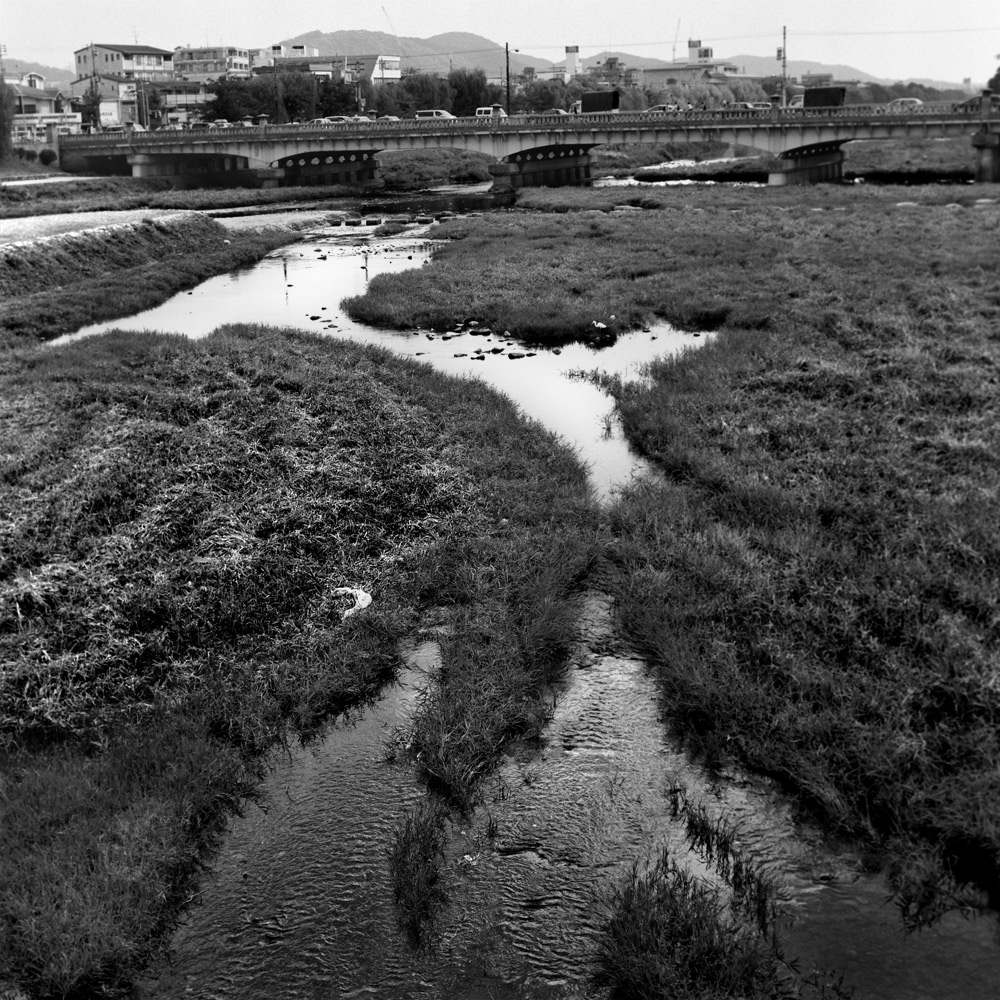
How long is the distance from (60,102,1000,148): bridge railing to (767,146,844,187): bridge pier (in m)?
3.31

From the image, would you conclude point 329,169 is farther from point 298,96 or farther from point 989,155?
point 989,155

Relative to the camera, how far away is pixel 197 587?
10.6m

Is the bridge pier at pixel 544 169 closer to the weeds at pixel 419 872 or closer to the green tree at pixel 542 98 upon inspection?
the weeds at pixel 419 872

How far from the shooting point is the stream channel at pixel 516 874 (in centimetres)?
611

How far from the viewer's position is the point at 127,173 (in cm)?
9894

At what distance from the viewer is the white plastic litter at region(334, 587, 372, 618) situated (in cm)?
1064

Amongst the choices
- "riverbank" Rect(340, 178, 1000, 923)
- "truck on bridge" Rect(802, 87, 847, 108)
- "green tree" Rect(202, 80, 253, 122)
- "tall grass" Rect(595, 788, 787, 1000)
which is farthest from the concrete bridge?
"tall grass" Rect(595, 788, 787, 1000)

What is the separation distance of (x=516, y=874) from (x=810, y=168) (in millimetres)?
84260

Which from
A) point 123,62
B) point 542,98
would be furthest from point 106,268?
point 123,62

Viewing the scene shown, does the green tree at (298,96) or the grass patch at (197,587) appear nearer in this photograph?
the grass patch at (197,587)

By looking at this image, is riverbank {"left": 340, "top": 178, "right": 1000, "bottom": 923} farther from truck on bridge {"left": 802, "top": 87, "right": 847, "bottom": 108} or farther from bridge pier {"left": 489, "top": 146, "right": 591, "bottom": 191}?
truck on bridge {"left": 802, "top": 87, "right": 847, "bottom": 108}

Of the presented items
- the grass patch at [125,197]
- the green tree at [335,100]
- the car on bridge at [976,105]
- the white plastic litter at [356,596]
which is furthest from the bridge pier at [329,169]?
the white plastic litter at [356,596]

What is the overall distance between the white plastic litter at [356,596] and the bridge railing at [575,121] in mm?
78880

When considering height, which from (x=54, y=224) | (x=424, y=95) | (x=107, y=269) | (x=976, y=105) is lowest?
(x=107, y=269)
